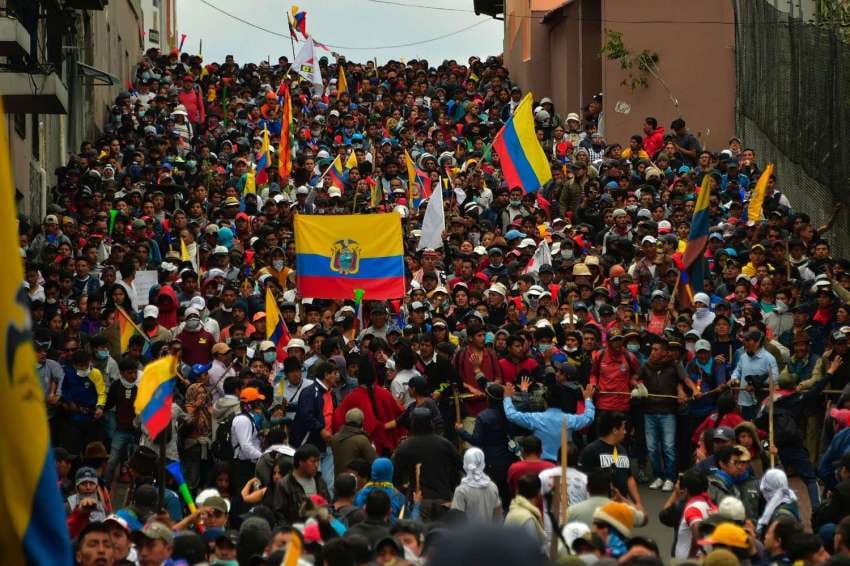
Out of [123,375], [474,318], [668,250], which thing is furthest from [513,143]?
[123,375]

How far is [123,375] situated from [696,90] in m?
19.4

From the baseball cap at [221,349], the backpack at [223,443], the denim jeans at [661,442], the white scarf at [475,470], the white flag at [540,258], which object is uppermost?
the white flag at [540,258]

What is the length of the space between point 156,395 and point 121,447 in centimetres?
423

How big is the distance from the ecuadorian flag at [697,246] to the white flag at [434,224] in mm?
4534

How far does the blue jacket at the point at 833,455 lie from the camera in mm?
13938

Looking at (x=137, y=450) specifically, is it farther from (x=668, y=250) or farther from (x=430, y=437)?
(x=668, y=250)

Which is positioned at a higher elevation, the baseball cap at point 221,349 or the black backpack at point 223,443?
the baseball cap at point 221,349

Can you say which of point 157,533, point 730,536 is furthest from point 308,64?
point 730,536

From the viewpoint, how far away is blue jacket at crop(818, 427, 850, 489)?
1394 centimetres

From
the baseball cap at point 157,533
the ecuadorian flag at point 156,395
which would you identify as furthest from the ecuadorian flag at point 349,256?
the baseball cap at point 157,533

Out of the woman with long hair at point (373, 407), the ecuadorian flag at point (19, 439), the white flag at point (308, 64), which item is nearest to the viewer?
the ecuadorian flag at point (19, 439)

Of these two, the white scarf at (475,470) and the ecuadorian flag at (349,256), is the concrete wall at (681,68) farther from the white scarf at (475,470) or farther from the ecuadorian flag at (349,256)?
the white scarf at (475,470)

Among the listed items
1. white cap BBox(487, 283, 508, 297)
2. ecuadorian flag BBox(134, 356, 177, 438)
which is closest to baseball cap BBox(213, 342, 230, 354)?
white cap BBox(487, 283, 508, 297)

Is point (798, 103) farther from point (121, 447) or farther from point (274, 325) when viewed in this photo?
point (121, 447)
